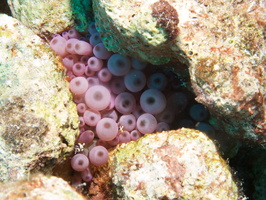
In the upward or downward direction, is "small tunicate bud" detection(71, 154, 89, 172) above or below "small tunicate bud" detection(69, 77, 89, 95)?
below

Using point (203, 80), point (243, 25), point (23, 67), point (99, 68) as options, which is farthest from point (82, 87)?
point (243, 25)

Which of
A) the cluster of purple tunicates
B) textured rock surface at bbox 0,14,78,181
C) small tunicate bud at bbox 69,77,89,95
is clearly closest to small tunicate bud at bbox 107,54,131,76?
the cluster of purple tunicates

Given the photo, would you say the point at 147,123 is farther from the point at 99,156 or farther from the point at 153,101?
the point at 99,156

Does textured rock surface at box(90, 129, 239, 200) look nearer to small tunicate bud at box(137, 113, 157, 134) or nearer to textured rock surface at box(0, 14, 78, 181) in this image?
small tunicate bud at box(137, 113, 157, 134)

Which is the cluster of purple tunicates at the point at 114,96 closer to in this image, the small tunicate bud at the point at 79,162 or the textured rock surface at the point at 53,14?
the small tunicate bud at the point at 79,162

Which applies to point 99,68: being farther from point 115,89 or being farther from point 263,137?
point 263,137

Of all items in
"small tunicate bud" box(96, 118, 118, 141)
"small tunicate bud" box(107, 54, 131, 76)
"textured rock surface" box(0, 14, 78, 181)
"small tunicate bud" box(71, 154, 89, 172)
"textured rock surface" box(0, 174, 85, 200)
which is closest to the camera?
"textured rock surface" box(0, 174, 85, 200)

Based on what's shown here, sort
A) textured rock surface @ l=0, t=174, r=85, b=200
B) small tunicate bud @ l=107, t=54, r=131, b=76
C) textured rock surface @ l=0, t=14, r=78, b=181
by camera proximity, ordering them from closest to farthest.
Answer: textured rock surface @ l=0, t=174, r=85, b=200 < textured rock surface @ l=0, t=14, r=78, b=181 < small tunicate bud @ l=107, t=54, r=131, b=76
